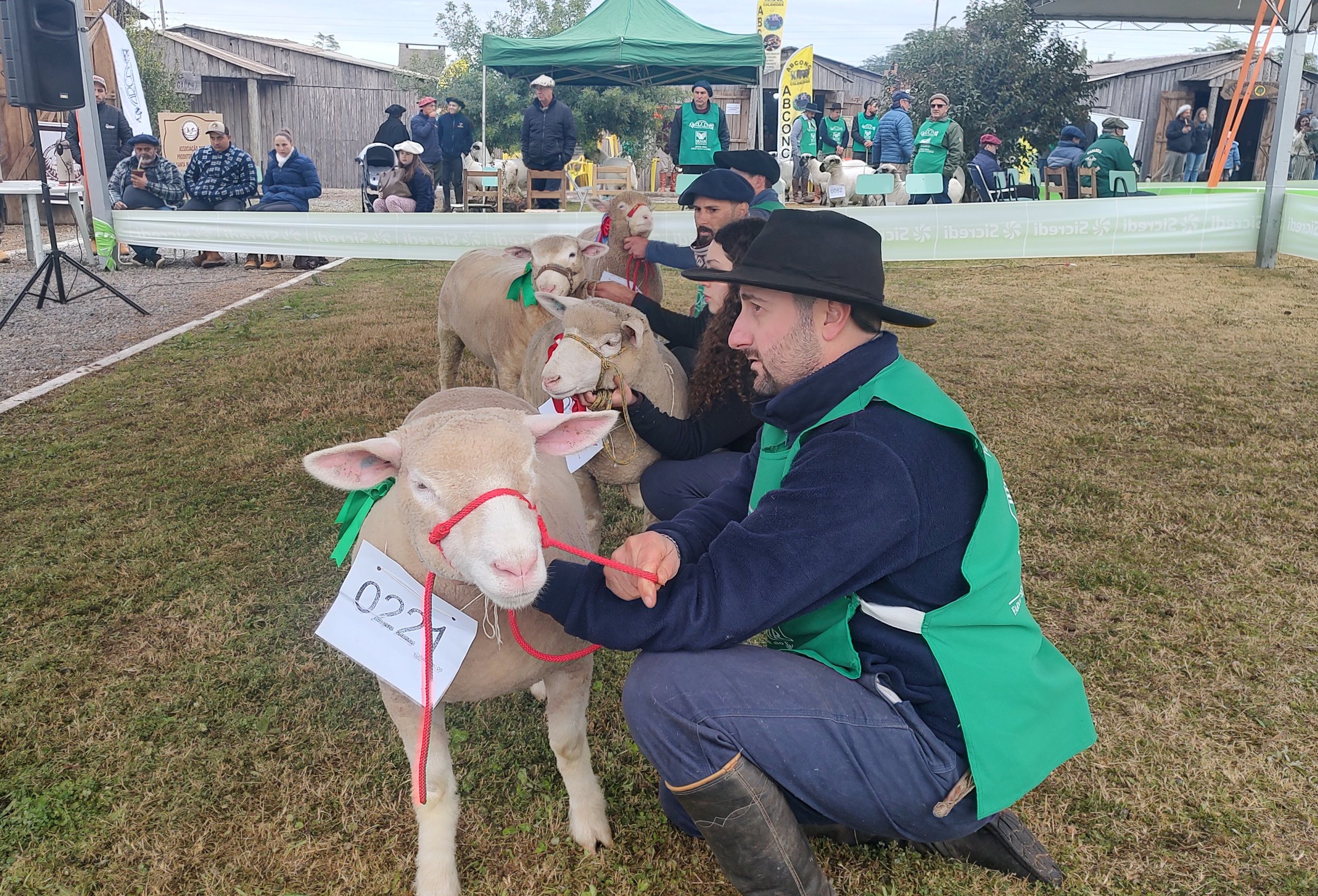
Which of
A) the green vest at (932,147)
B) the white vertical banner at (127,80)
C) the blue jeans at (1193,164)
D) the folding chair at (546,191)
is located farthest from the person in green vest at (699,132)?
the blue jeans at (1193,164)

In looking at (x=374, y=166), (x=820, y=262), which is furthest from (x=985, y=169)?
(x=820, y=262)

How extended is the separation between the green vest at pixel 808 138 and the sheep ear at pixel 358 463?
17.9m

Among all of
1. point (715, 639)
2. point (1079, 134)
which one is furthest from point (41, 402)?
point (1079, 134)

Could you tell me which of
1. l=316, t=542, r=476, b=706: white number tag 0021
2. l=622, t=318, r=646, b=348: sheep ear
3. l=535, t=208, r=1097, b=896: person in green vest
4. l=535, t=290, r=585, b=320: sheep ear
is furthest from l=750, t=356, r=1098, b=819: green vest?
l=535, t=290, r=585, b=320: sheep ear

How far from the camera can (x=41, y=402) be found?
562cm

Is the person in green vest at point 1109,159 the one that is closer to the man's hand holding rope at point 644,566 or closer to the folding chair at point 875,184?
the folding chair at point 875,184

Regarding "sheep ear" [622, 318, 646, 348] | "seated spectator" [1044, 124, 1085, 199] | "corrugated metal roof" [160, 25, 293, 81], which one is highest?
"corrugated metal roof" [160, 25, 293, 81]

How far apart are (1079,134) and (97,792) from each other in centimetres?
1599

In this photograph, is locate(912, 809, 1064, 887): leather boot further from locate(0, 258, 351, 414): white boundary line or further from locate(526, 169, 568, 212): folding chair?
locate(526, 169, 568, 212): folding chair

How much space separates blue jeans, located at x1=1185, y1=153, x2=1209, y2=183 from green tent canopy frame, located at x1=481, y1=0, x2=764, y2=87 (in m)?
11.7

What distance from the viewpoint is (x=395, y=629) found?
197 centimetres

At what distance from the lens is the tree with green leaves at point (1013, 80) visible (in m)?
15.6

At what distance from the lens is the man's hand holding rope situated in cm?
171

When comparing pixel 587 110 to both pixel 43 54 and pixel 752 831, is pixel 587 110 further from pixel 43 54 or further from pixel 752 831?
pixel 752 831
